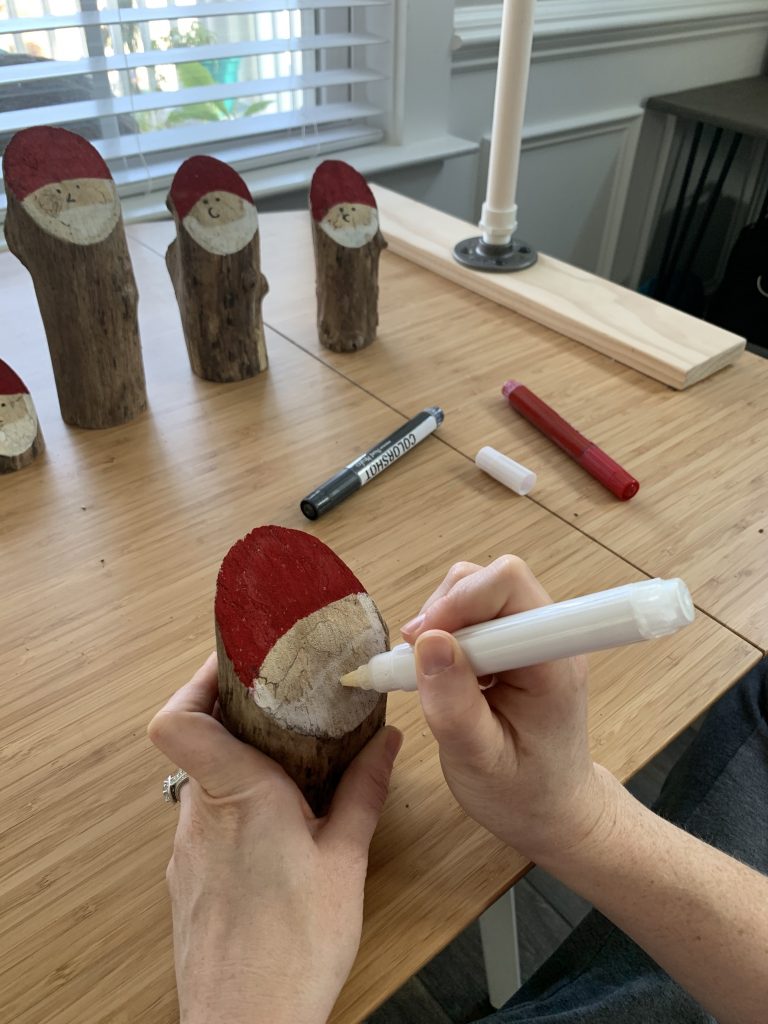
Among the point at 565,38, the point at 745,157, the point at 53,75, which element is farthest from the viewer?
the point at 745,157

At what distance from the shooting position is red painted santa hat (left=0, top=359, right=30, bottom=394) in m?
0.61

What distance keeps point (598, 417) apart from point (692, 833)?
37cm

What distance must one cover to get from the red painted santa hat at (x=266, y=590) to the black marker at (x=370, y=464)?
7.9 inches

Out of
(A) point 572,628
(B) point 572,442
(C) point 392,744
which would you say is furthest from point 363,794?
(B) point 572,442

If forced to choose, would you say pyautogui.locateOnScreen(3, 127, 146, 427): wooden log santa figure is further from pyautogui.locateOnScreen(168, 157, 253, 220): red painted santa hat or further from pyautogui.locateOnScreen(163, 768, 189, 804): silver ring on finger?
Result: pyautogui.locateOnScreen(163, 768, 189, 804): silver ring on finger

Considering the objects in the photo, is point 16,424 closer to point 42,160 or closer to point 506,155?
point 42,160

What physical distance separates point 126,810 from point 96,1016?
0.31 ft

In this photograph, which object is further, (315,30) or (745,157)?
(745,157)

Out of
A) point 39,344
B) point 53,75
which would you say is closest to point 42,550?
point 39,344

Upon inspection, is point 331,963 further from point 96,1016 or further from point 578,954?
point 578,954

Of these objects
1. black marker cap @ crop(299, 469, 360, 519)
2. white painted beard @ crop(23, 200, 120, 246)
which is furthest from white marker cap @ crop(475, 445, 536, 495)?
white painted beard @ crop(23, 200, 120, 246)

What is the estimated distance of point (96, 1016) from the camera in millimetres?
346

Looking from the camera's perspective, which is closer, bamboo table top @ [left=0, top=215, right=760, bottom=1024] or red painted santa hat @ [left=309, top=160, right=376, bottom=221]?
bamboo table top @ [left=0, top=215, right=760, bottom=1024]

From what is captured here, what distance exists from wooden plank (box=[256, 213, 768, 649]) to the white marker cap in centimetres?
1
